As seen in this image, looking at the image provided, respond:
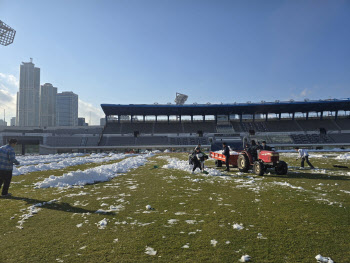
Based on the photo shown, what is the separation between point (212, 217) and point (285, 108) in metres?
61.7

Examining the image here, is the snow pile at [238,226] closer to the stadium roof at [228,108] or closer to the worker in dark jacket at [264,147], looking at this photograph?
the worker in dark jacket at [264,147]

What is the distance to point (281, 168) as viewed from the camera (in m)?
10.8

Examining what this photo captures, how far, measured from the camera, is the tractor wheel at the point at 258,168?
10.6 meters

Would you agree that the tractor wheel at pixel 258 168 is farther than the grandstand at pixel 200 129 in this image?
No

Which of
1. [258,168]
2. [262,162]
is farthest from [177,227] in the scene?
[262,162]

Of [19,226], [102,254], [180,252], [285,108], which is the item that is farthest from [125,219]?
[285,108]

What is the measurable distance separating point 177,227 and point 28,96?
14647 centimetres

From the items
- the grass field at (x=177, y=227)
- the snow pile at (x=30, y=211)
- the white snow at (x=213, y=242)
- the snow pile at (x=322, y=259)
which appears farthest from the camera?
the snow pile at (x=30, y=211)

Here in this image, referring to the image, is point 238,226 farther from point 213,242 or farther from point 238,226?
point 213,242

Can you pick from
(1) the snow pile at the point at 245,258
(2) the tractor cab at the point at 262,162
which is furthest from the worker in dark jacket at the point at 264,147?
(1) the snow pile at the point at 245,258

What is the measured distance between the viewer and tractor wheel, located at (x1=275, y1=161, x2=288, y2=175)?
10.6m

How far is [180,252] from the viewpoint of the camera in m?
3.07

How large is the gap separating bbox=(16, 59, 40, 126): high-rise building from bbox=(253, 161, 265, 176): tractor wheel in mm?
135895

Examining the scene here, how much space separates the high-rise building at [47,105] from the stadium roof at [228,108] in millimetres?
84185
